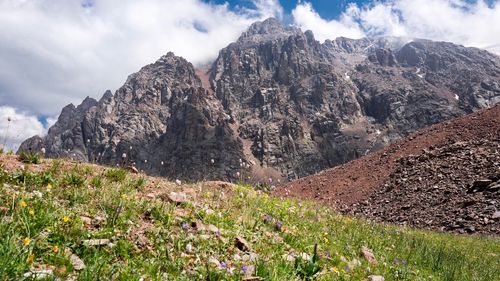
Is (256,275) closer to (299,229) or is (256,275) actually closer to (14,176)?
(299,229)

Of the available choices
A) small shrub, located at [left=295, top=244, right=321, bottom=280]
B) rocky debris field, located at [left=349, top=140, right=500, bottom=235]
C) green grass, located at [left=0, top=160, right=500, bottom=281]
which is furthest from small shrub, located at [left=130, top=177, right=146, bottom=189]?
rocky debris field, located at [left=349, top=140, right=500, bottom=235]

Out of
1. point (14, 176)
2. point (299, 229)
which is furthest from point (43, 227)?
point (299, 229)

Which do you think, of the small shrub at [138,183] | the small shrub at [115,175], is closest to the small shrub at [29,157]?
the small shrub at [115,175]

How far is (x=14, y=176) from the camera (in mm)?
7141

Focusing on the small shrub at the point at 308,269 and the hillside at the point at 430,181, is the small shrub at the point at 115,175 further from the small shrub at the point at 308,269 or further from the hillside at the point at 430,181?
the hillside at the point at 430,181

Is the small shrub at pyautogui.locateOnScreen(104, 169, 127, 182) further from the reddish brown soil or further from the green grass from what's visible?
the reddish brown soil

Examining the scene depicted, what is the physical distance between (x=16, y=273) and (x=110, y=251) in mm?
1310

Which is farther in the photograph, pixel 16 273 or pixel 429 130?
pixel 429 130

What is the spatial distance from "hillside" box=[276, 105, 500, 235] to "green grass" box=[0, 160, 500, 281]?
13.6 metres

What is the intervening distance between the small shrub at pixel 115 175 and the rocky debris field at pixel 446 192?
1836 cm

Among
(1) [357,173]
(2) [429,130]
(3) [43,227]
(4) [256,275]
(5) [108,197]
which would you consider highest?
(2) [429,130]

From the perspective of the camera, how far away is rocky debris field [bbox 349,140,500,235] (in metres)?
21.8

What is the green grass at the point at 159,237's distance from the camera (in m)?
4.87

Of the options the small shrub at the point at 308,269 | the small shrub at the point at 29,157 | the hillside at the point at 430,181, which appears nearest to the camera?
the small shrub at the point at 308,269
